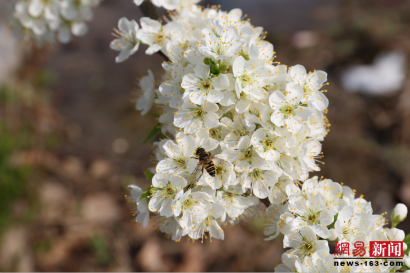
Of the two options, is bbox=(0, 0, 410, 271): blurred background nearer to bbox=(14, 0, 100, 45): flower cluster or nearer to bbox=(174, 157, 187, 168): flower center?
bbox=(14, 0, 100, 45): flower cluster

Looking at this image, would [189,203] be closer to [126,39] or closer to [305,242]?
[305,242]

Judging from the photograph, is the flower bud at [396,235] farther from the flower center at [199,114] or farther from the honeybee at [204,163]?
the flower center at [199,114]

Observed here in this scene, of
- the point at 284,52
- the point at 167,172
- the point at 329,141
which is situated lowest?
the point at 167,172

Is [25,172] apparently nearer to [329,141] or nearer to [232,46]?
[232,46]

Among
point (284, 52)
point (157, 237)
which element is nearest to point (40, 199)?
point (157, 237)

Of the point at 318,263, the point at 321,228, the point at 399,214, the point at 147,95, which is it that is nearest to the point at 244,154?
the point at 321,228

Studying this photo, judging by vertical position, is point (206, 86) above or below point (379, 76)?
below
